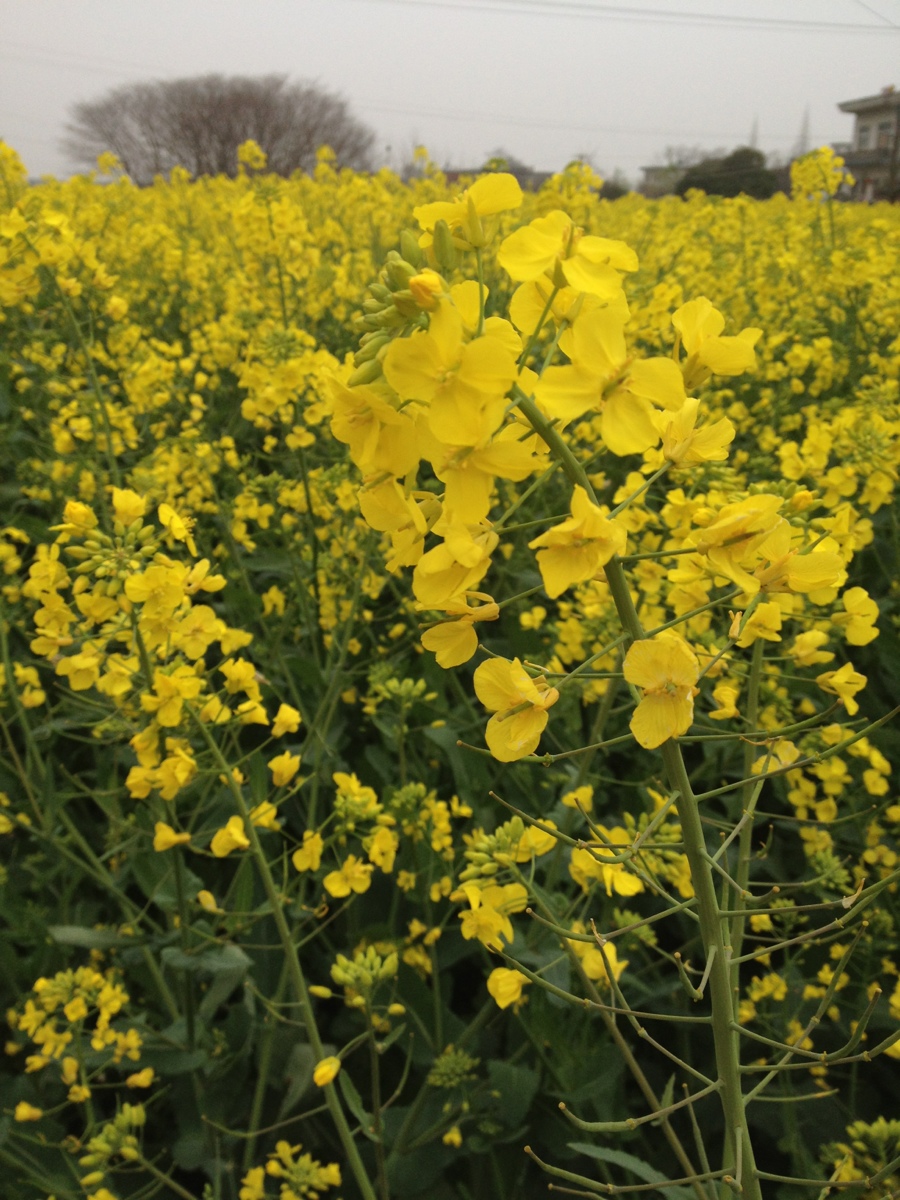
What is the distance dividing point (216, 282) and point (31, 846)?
483 centimetres

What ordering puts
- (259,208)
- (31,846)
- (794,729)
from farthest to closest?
(259,208) → (31,846) → (794,729)

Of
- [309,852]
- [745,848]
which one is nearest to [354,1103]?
[309,852]

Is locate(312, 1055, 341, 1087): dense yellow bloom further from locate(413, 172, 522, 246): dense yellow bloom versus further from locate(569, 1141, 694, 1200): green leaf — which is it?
locate(413, 172, 522, 246): dense yellow bloom

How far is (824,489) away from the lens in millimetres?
2342

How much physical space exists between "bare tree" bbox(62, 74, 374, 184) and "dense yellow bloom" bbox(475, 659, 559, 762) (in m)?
27.0

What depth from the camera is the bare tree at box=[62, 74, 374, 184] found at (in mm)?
25969

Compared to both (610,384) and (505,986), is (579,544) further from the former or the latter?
(505,986)

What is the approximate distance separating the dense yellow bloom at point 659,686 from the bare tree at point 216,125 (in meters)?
27.1

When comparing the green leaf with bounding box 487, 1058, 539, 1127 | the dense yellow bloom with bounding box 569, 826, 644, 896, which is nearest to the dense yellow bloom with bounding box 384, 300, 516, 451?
the dense yellow bloom with bounding box 569, 826, 644, 896

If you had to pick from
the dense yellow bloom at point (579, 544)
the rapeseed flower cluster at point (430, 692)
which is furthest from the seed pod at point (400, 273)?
the dense yellow bloom at point (579, 544)

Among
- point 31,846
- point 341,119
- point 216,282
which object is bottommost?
Result: point 31,846

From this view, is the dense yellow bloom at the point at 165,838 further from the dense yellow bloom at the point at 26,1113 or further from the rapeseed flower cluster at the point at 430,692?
the dense yellow bloom at the point at 26,1113

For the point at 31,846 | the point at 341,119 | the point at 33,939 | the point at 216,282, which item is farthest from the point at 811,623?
the point at 341,119

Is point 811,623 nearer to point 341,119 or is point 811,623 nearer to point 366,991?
point 366,991
